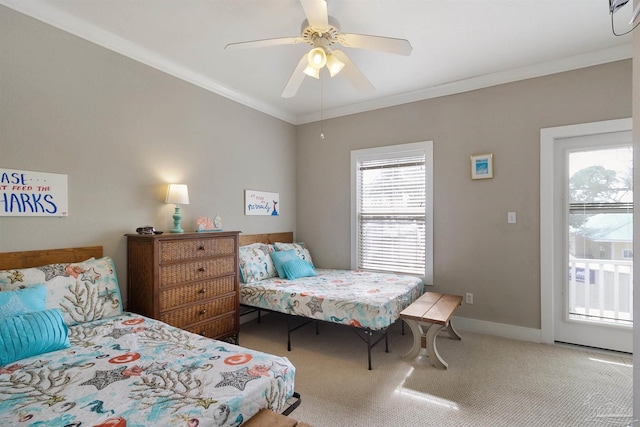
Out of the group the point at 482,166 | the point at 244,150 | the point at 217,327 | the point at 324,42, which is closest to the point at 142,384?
the point at 217,327

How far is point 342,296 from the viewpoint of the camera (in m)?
2.90

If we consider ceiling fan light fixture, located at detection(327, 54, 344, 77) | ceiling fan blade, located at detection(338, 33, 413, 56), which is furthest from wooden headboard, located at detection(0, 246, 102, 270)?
ceiling fan blade, located at detection(338, 33, 413, 56)

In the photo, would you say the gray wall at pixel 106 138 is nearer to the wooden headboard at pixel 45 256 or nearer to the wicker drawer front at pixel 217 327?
the wooden headboard at pixel 45 256

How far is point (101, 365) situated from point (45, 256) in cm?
119

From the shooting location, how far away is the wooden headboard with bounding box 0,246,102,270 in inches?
81.7

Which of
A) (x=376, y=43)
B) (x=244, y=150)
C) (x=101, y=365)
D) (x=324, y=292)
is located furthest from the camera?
(x=244, y=150)

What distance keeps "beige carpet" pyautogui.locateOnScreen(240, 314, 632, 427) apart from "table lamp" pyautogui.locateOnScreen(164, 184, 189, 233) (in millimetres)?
1400

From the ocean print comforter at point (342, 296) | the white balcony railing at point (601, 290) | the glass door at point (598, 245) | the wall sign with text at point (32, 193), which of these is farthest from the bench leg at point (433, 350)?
the wall sign with text at point (32, 193)

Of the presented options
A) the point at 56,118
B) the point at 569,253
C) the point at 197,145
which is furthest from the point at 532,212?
the point at 56,118

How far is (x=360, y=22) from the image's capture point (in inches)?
95.3

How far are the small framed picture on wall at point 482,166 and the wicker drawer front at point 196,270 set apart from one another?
9.02 feet

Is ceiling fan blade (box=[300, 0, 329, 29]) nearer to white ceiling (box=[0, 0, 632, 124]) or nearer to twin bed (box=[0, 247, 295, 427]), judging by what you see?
white ceiling (box=[0, 0, 632, 124])

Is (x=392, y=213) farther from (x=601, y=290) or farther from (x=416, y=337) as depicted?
(x=601, y=290)

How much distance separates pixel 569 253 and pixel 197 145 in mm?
3940
